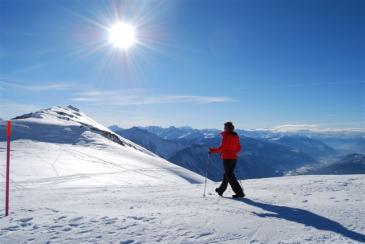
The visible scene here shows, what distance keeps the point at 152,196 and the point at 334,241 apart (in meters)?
6.06

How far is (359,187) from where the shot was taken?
11492 millimetres

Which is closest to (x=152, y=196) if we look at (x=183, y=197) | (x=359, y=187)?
(x=183, y=197)

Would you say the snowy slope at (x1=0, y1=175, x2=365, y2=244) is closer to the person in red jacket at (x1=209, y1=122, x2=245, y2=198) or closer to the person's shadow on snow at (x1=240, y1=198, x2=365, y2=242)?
the person's shadow on snow at (x1=240, y1=198, x2=365, y2=242)

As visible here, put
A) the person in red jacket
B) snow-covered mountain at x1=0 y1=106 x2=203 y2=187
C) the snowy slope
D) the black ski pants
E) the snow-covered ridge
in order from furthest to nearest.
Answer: the snow-covered ridge → snow-covered mountain at x1=0 y1=106 x2=203 y2=187 → the person in red jacket → the black ski pants → the snowy slope

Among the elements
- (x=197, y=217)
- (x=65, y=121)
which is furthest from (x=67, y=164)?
(x=65, y=121)

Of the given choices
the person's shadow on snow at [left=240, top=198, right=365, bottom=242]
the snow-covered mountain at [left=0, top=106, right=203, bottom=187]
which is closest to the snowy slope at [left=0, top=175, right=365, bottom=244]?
the person's shadow on snow at [left=240, top=198, right=365, bottom=242]

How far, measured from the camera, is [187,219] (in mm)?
7336

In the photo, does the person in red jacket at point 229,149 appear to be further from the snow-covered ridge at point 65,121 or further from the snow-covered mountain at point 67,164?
the snow-covered ridge at point 65,121

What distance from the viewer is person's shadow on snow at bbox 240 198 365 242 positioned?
637cm

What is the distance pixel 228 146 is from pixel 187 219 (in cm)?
400

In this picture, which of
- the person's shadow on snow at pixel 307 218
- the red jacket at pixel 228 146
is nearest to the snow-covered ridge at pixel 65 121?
the red jacket at pixel 228 146

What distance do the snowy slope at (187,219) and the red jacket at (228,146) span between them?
1.48 m

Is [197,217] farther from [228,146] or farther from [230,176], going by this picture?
[228,146]

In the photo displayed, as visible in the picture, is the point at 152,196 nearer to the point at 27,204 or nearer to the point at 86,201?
the point at 86,201
